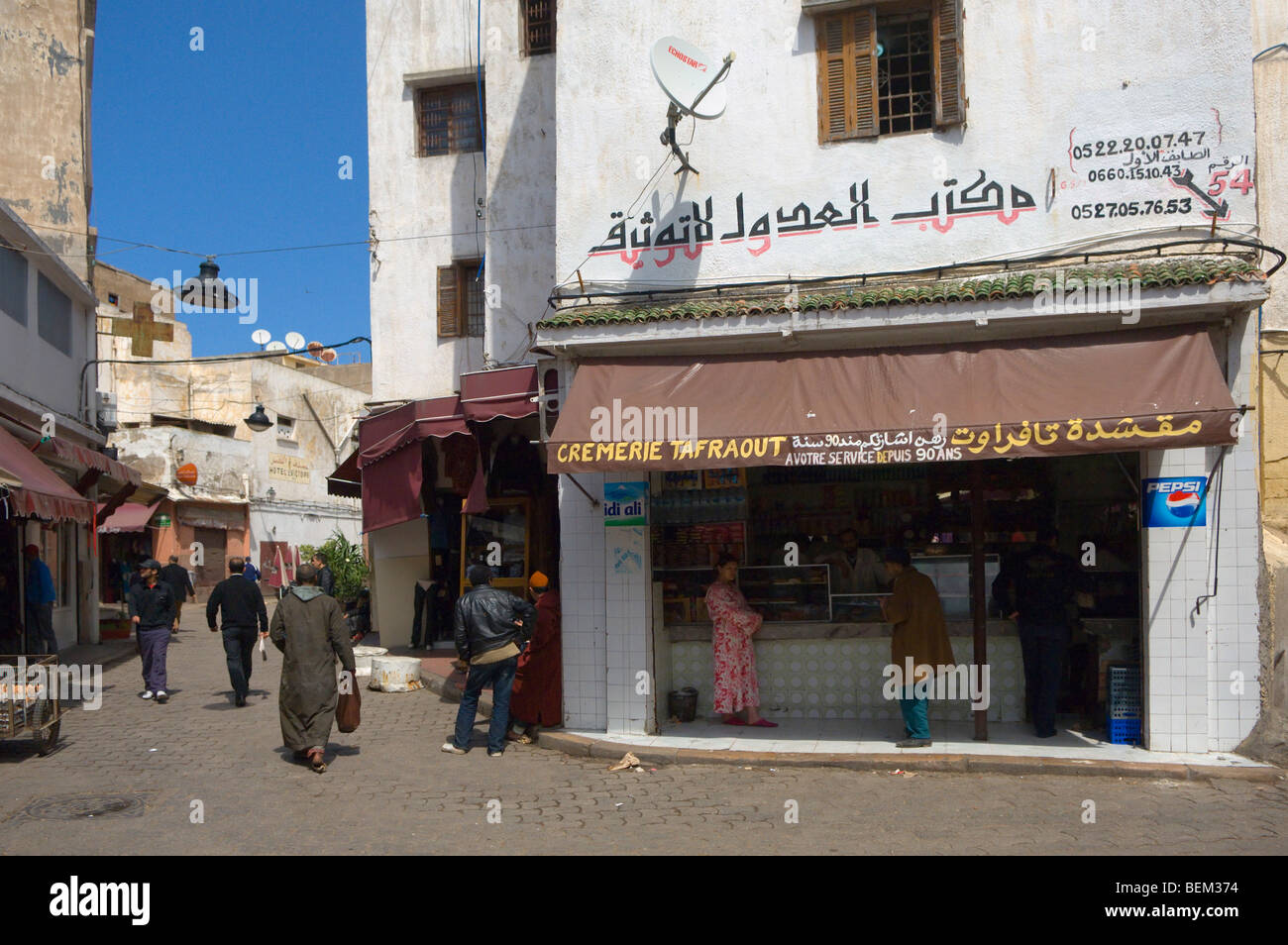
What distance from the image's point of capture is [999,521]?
34.8ft

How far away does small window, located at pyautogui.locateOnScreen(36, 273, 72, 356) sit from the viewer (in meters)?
16.0

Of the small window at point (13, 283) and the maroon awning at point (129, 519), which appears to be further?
the maroon awning at point (129, 519)

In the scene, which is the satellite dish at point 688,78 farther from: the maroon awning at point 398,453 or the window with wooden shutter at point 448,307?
the window with wooden shutter at point 448,307

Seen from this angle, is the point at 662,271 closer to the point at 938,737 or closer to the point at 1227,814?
the point at 938,737

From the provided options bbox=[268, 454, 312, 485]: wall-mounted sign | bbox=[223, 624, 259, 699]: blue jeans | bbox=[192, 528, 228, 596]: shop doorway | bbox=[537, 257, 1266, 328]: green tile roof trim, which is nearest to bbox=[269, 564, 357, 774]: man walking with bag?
bbox=[223, 624, 259, 699]: blue jeans

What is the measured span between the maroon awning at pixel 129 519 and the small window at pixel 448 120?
46.7ft

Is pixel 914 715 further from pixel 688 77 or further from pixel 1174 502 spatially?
pixel 688 77

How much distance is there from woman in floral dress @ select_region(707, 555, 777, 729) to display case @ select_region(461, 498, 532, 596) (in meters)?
4.93

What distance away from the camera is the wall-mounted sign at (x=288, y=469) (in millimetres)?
33938

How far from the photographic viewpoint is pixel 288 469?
115ft

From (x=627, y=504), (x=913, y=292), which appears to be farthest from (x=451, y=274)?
(x=913, y=292)

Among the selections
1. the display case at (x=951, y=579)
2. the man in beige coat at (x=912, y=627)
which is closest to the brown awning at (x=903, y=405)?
the man in beige coat at (x=912, y=627)

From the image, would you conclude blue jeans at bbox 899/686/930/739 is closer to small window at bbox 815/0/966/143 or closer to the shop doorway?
small window at bbox 815/0/966/143

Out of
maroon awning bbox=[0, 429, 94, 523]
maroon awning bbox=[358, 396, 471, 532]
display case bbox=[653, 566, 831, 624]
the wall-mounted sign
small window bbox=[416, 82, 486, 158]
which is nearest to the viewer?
display case bbox=[653, 566, 831, 624]
